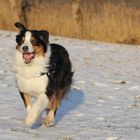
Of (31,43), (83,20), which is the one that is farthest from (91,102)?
(83,20)

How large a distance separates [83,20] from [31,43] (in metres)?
14.3

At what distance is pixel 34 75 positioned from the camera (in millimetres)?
7297

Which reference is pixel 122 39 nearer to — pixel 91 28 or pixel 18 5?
pixel 91 28

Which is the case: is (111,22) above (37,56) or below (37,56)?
below

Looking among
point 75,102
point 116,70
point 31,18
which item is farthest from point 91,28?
point 75,102

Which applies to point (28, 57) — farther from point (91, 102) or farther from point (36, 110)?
point (91, 102)

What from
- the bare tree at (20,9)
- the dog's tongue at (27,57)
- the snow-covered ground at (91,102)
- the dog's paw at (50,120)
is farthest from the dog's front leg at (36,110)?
the bare tree at (20,9)

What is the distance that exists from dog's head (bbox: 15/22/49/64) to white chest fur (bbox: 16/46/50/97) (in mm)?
116

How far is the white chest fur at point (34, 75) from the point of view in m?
7.24

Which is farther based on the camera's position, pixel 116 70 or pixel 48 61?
pixel 116 70

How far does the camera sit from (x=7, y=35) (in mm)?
18453

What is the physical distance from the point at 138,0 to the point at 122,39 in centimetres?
1558

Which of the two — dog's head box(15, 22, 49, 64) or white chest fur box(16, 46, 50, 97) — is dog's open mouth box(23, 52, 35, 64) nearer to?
dog's head box(15, 22, 49, 64)

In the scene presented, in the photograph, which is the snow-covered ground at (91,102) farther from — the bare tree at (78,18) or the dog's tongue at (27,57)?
the bare tree at (78,18)
